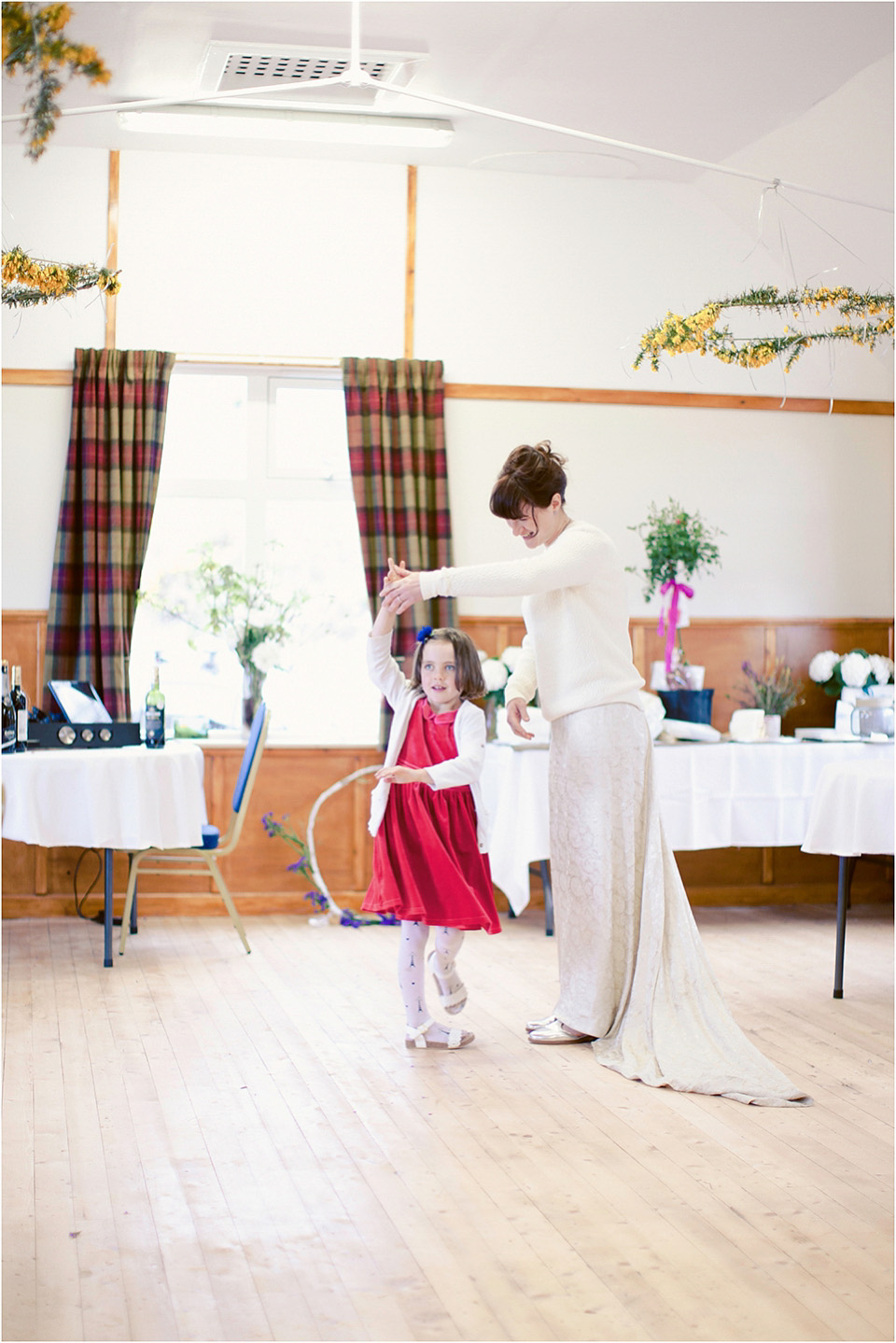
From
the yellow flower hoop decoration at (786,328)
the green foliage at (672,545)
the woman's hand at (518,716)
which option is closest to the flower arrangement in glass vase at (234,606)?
the green foliage at (672,545)

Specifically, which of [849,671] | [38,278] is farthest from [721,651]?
[38,278]

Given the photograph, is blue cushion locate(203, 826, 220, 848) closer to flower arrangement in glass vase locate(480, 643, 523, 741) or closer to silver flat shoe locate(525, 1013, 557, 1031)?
flower arrangement in glass vase locate(480, 643, 523, 741)

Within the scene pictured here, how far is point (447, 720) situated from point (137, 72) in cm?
303

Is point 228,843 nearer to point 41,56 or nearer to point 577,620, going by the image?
point 577,620

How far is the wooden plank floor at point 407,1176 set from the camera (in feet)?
7.66

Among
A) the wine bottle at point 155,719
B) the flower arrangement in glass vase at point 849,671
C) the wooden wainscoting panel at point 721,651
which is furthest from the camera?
the wooden wainscoting panel at point 721,651

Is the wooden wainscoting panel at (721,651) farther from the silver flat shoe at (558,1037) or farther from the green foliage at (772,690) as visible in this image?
the silver flat shoe at (558,1037)

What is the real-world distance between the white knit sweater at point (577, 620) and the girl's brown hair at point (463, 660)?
189 millimetres

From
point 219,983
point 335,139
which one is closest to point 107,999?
point 219,983

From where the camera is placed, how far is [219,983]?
191 inches

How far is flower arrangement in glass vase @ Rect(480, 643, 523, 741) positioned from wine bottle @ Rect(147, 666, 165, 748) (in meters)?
1.42

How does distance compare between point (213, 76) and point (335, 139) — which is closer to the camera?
point (213, 76)

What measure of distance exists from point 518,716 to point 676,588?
2.54 m

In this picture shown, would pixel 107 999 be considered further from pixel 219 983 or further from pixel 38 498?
pixel 38 498
